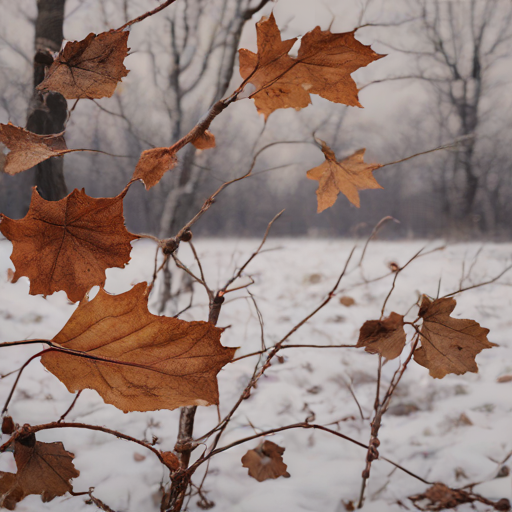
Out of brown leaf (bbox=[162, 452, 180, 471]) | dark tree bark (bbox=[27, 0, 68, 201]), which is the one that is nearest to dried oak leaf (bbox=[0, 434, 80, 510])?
brown leaf (bbox=[162, 452, 180, 471])

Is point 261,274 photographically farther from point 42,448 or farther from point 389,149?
point 42,448

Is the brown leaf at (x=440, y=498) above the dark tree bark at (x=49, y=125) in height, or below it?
below

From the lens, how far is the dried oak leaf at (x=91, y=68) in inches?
6.9

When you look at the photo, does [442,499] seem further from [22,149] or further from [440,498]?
[22,149]

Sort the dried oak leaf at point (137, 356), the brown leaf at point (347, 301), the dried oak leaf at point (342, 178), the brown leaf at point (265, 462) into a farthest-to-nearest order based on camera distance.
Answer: the brown leaf at point (347, 301) < the brown leaf at point (265, 462) < the dried oak leaf at point (342, 178) < the dried oak leaf at point (137, 356)

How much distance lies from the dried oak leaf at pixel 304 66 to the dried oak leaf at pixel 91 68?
0.21ft

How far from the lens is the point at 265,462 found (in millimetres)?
371

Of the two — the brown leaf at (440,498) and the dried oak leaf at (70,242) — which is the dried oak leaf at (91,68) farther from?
the brown leaf at (440,498)

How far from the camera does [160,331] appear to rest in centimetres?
13

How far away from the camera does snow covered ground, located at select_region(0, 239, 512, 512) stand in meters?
0.42

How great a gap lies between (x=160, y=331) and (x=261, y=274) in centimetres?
135

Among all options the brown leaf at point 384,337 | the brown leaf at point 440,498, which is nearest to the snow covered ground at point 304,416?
the brown leaf at point 440,498

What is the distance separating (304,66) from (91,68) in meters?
0.11

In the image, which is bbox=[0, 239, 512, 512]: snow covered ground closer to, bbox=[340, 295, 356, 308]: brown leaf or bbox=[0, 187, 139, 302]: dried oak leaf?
bbox=[340, 295, 356, 308]: brown leaf
